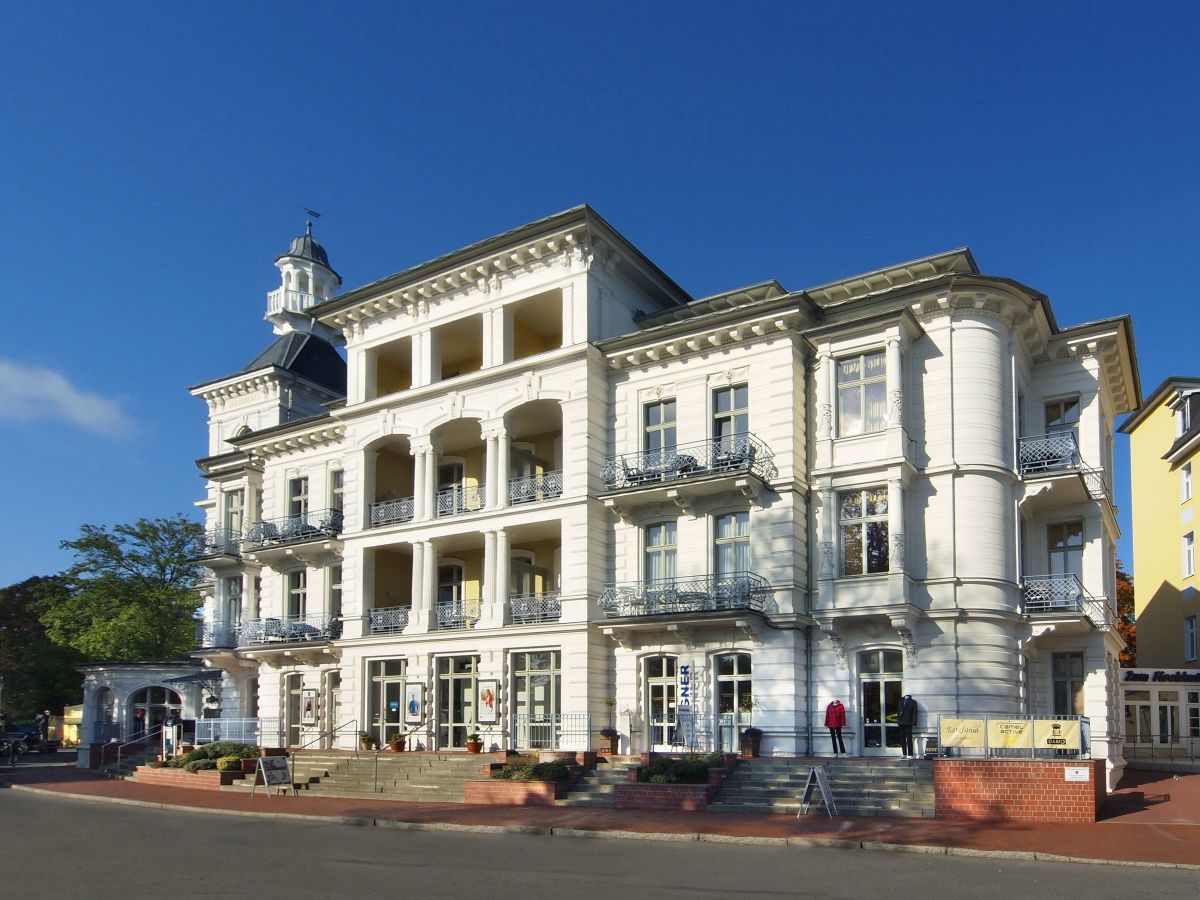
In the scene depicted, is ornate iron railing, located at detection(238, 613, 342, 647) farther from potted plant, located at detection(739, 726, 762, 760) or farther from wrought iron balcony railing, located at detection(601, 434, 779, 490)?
potted plant, located at detection(739, 726, 762, 760)

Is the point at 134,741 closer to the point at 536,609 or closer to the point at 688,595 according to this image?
the point at 536,609

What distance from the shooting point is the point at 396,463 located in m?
35.2

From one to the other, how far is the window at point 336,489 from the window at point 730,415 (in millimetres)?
13853

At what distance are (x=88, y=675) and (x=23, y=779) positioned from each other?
28.9 feet

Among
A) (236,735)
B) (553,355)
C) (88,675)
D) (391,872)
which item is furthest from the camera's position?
(88,675)

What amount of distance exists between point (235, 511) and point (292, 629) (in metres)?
7.14

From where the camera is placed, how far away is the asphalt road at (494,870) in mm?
11922

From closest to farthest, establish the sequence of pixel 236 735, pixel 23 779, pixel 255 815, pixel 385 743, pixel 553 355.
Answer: pixel 255 815 → pixel 553 355 → pixel 385 743 → pixel 23 779 → pixel 236 735

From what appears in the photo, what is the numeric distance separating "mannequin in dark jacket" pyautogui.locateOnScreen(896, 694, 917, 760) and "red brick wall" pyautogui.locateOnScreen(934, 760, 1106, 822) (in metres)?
3.79

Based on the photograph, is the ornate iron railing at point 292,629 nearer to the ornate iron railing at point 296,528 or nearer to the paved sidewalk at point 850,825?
the ornate iron railing at point 296,528

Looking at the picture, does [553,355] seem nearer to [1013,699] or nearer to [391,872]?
[1013,699]

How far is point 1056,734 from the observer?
61.2 ft

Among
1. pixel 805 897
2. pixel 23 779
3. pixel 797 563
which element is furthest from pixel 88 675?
pixel 805 897

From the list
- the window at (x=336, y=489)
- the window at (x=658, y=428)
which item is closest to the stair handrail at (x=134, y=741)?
the window at (x=336, y=489)
